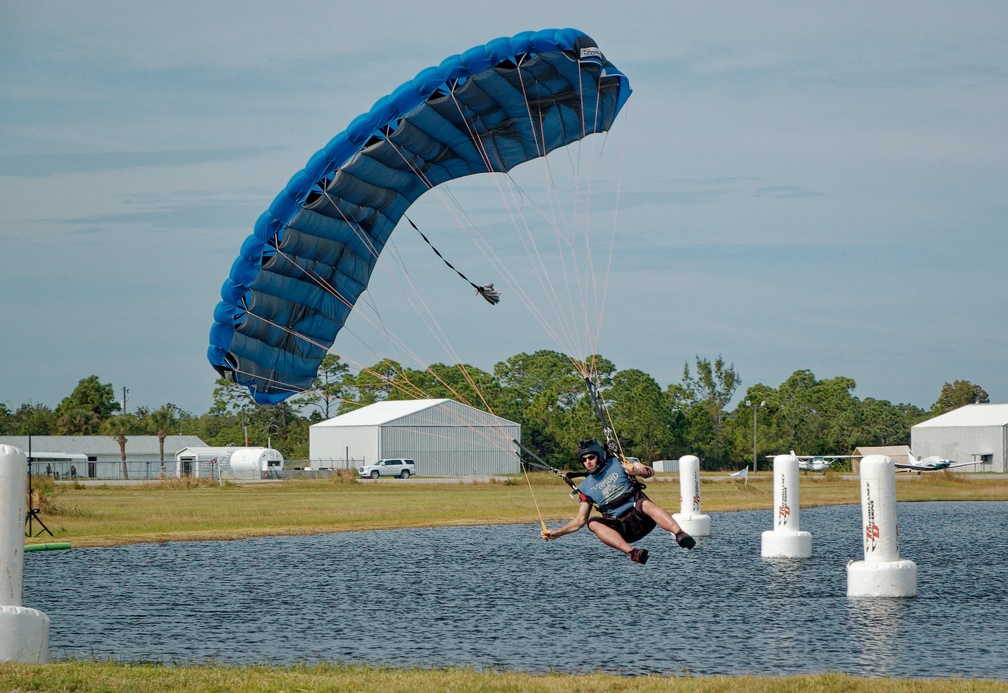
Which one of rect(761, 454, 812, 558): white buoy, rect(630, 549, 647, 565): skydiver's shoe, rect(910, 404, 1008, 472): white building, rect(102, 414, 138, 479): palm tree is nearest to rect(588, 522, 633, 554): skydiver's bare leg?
rect(630, 549, 647, 565): skydiver's shoe

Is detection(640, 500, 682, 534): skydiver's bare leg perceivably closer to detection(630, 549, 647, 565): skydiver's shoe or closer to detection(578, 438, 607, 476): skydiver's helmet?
detection(630, 549, 647, 565): skydiver's shoe

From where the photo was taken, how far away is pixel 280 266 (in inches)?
864

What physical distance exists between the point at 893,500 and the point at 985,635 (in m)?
4.54

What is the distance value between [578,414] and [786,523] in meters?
71.7

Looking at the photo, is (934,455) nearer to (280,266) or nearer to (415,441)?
(415,441)

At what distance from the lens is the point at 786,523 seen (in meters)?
29.9

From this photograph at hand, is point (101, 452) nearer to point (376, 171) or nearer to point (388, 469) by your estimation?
point (388, 469)

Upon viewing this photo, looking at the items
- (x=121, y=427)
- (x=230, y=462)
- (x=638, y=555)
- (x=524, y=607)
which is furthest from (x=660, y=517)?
(x=121, y=427)

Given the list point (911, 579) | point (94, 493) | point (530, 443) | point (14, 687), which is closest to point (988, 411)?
point (530, 443)

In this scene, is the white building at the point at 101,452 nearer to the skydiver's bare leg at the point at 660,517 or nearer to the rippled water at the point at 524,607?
the rippled water at the point at 524,607

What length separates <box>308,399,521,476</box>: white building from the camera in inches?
3526

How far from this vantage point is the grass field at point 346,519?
523 inches

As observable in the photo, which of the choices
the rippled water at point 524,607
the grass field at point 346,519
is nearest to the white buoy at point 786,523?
the rippled water at point 524,607

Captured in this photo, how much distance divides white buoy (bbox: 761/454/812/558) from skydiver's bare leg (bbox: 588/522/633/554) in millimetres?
14804
